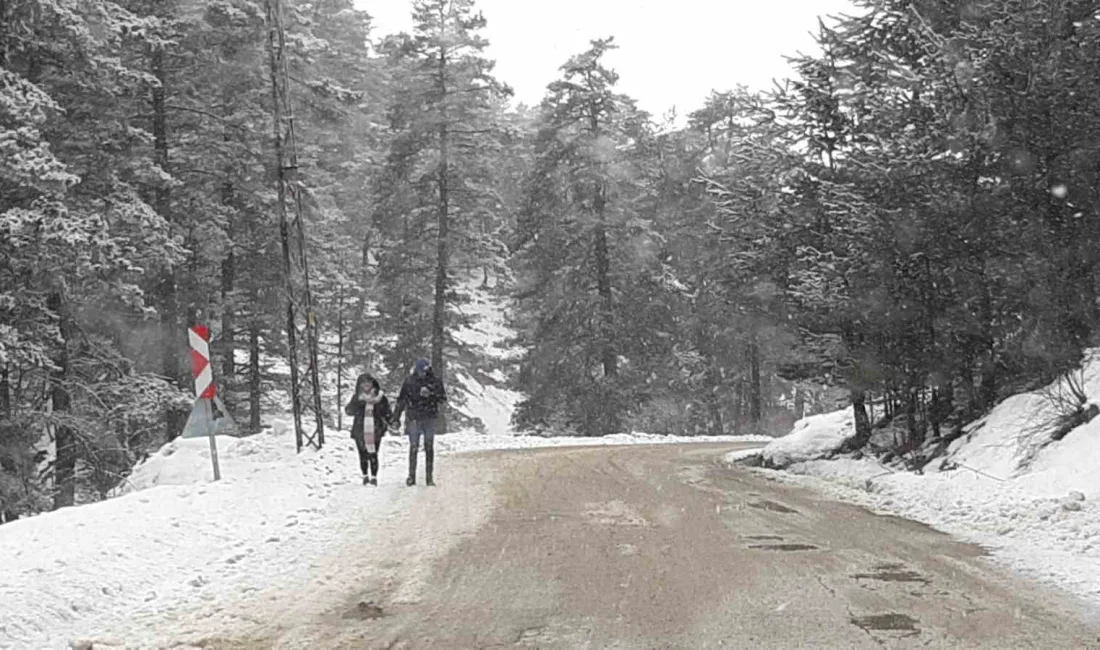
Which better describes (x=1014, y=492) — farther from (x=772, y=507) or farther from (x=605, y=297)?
(x=605, y=297)

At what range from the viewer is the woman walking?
51.0ft

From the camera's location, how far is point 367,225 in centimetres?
5950

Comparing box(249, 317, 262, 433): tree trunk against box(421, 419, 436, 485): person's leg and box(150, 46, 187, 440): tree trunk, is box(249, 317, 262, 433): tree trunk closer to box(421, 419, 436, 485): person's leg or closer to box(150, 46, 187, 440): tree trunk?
box(150, 46, 187, 440): tree trunk

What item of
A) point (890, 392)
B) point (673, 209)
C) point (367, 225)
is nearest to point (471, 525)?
point (890, 392)

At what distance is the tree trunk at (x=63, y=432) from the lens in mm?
19234

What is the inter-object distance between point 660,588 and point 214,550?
456cm

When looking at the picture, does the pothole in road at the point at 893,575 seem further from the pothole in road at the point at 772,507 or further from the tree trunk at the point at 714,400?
the tree trunk at the point at 714,400

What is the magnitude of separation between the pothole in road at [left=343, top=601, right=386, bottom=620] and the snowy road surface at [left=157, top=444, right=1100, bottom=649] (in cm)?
2

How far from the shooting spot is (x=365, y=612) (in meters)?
7.51

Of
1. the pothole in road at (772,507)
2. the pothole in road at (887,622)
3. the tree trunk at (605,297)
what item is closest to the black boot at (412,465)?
the pothole in road at (772,507)

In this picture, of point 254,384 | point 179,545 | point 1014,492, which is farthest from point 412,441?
point 254,384

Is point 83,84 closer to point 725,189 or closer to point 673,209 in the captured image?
point 725,189

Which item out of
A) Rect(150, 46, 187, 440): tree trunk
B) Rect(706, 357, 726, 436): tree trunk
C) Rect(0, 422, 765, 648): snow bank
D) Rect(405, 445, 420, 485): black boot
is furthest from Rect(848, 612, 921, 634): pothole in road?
Rect(706, 357, 726, 436): tree trunk

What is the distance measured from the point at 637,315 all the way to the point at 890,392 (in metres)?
21.8
